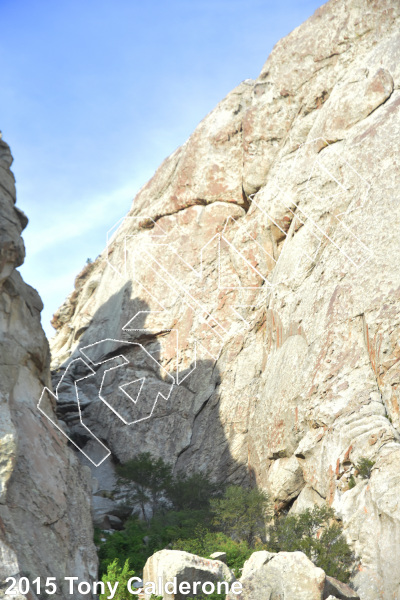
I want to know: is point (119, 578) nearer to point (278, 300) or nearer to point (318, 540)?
point (318, 540)

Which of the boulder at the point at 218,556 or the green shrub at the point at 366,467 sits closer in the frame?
the boulder at the point at 218,556

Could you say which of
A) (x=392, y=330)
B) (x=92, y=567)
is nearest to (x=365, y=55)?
(x=392, y=330)

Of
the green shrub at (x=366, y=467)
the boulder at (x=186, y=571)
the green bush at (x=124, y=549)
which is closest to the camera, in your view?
the boulder at (x=186, y=571)

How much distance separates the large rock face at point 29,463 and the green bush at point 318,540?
5965 millimetres

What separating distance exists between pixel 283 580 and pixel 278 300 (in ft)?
53.6

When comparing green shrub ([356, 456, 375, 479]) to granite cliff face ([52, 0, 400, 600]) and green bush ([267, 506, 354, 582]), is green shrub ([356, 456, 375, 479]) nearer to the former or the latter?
granite cliff face ([52, 0, 400, 600])

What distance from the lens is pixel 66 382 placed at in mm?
43875

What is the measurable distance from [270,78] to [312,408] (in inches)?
877

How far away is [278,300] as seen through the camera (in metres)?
32.4

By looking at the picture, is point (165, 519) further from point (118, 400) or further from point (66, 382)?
point (66, 382)

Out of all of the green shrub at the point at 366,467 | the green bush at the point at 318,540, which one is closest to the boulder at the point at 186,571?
the green bush at the point at 318,540

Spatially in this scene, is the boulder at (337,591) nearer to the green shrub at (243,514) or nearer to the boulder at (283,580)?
the boulder at (283,580)

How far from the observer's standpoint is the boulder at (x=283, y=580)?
675 inches

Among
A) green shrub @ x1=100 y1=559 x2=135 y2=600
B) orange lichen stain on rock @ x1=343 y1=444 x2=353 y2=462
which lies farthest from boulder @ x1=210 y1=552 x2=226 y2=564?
orange lichen stain on rock @ x1=343 y1=444 x2=353 y2=462
